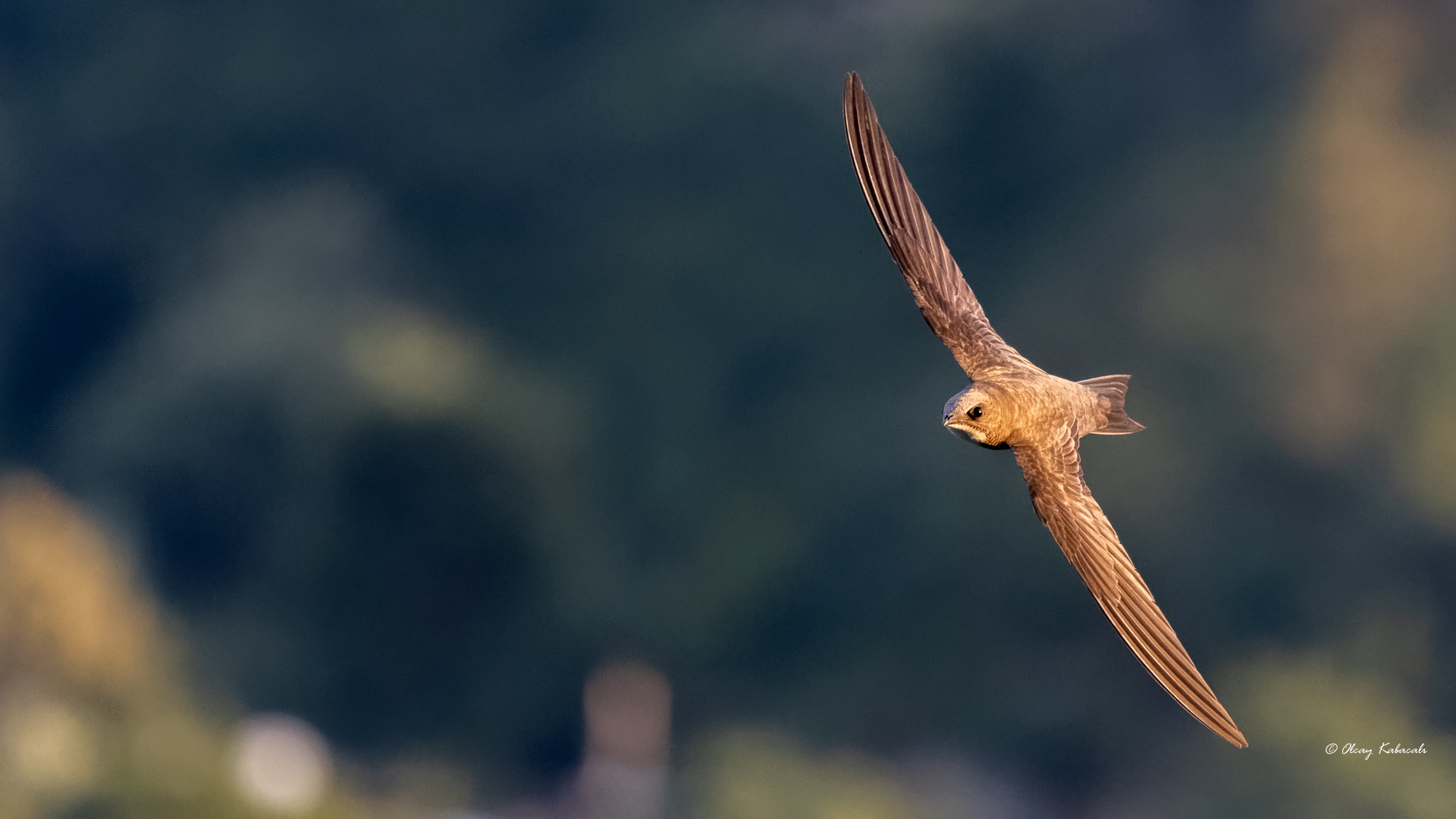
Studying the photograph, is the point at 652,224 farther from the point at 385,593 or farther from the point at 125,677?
the point at 125,677

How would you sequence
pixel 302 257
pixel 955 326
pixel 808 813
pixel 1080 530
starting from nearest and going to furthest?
pixel 1080 530 < pixel 955 326 < pixel 808 813 < pixel 302 257

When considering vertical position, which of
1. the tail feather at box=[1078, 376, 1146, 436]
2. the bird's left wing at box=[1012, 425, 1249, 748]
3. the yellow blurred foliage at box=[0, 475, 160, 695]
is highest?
the yellow blurred foliage at box=[0, 475, 160, 695]

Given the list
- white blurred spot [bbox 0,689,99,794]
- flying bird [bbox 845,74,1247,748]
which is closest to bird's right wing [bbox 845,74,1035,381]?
flying bird [bbox 845,74,1247,748]

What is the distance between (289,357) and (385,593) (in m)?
1.85

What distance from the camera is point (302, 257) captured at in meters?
7.81

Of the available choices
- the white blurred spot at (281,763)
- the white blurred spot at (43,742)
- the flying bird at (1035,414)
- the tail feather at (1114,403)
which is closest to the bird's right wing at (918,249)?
the flying bird at (1035,414)

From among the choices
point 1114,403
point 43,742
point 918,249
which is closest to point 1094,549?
point 1114,403

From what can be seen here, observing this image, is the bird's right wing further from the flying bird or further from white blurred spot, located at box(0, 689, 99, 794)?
white blurred spot, located at box(0, 689, 99, 794)

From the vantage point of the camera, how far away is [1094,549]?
3.01 meters

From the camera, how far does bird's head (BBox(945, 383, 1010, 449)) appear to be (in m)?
2.72

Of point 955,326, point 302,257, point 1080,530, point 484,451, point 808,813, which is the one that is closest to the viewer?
point 1080,530

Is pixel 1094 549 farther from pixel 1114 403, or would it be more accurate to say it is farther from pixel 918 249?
pixel 918 249

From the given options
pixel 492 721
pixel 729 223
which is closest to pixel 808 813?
pixel 492 721

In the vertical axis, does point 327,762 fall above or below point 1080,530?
above
